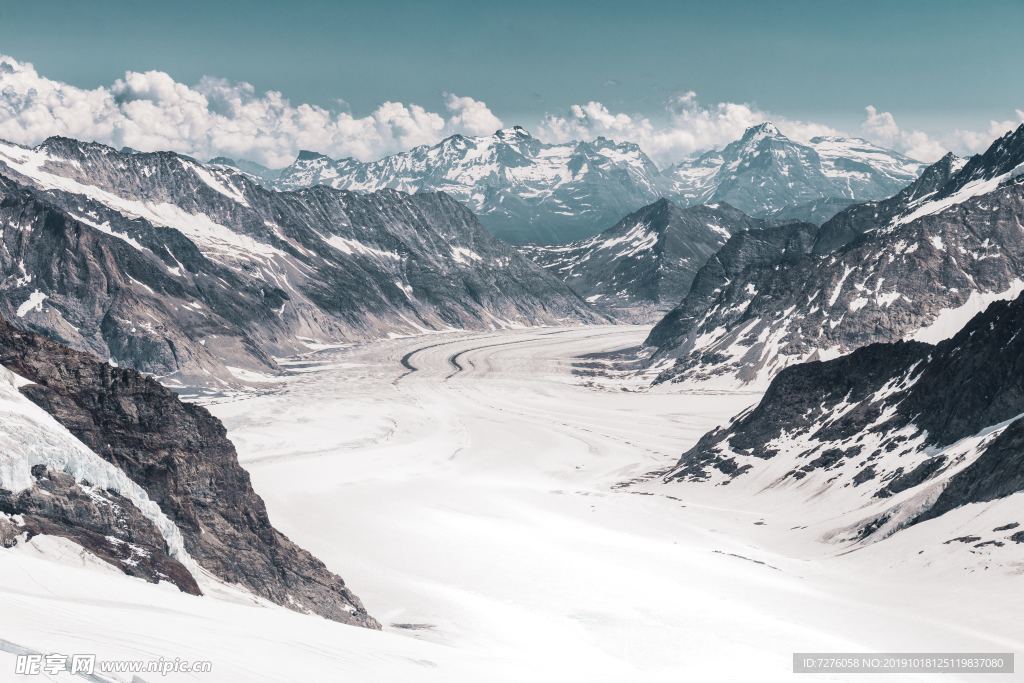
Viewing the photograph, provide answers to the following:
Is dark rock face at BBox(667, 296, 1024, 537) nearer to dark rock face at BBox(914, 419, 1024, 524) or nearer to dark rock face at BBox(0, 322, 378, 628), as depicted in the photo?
dark rock face at BBox(914, 419, 1024, 524)

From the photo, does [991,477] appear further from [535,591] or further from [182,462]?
[182,462]

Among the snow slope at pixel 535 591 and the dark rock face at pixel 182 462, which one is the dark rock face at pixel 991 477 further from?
the dark rock face at pixel 182 462

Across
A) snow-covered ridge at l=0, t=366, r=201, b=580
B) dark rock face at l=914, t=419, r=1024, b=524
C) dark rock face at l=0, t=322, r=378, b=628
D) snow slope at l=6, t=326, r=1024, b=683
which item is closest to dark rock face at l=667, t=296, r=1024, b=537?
dark rock face at l=914, t=419, r=1024, b=524

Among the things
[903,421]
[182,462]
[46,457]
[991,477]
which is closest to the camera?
[46,457]

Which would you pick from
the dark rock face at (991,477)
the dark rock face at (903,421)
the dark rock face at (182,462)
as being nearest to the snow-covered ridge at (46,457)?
the dark rock face at (182,462)

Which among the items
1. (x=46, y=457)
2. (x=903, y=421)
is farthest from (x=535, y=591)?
(x=903, y=421)

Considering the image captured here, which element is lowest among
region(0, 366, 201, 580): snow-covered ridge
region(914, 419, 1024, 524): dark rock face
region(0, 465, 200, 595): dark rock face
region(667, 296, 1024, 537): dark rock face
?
region(0, 465, 200, 595): dark rock face
